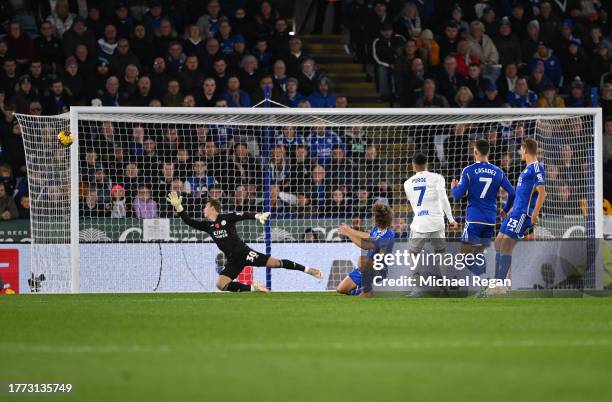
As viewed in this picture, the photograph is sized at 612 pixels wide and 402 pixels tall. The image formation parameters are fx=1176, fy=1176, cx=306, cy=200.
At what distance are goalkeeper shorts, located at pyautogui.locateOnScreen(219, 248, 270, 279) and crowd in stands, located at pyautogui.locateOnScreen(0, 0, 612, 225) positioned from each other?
1.80 m

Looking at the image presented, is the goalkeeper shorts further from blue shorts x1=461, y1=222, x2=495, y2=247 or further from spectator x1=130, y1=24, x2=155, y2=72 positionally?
spectator x1=130, y1=24, x2=155, y2=72

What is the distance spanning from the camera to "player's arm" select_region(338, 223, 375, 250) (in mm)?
13633

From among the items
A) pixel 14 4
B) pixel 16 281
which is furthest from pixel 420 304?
pixel 14 4

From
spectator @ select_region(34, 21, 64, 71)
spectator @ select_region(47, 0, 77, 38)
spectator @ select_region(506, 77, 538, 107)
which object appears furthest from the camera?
spectator @ select_region(506, 77, 538, 107)

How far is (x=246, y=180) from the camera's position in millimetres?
17547

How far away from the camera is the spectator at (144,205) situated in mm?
16875

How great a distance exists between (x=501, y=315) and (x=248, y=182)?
7609mm

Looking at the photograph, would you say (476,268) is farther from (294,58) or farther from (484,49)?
(484,49)

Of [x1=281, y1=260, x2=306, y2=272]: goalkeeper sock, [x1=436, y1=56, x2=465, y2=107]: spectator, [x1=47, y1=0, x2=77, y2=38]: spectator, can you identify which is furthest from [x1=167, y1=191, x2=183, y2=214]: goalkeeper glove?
[x1=436, y1=56, x2=465, y2=107]: spectator

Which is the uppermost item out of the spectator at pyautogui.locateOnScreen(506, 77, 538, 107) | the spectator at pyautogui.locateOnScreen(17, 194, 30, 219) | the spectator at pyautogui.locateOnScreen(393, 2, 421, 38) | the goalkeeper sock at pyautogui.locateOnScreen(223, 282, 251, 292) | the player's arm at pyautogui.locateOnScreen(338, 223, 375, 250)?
the spectator at pyautogui.locateOnScreen(393, 2, 421, 38)

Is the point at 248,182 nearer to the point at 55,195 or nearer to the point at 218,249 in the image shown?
the point at 218,249

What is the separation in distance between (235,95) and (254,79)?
0.75 metres

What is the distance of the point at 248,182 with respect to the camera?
17.5 meters

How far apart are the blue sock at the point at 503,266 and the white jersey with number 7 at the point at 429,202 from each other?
89 centimetres
